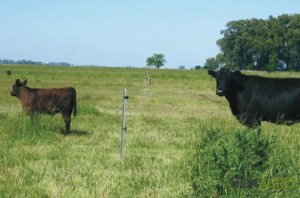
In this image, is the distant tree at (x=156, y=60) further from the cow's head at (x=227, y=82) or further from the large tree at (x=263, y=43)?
the cow's head at (x=227, y=82)

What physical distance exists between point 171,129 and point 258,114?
8.28 feet

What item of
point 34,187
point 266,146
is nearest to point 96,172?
point 34,187

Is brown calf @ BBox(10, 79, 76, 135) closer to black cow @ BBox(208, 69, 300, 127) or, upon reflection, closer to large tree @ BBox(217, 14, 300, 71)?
black cow @ BBox(208, 69, 300, 127)

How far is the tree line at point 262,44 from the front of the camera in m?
105

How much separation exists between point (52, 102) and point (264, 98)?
570 centimetres

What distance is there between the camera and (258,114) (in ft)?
41.9

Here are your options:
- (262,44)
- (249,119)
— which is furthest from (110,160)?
(262,44)

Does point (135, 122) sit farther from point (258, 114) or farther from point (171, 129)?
point (258, 114)

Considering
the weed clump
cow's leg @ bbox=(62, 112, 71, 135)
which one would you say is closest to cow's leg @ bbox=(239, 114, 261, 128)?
cow's leg @ bbox=(62, 112, 71, 135)

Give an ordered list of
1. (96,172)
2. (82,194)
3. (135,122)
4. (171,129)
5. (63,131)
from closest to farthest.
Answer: (82,194) < (96,172) < (63,131) < (171,129) < (135,122)

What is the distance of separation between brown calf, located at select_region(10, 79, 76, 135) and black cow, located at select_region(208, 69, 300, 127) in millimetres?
4068

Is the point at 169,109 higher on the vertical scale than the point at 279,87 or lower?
lower

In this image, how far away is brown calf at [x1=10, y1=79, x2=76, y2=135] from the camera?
12.8 m

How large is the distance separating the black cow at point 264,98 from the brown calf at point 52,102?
13.3ft
